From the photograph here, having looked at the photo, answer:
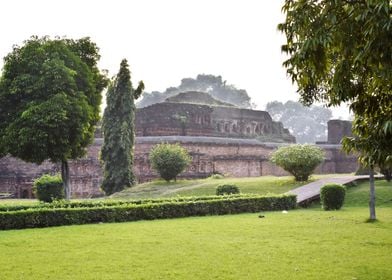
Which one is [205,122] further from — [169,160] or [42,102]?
[42,102]

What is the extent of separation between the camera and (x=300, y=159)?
2183 cm

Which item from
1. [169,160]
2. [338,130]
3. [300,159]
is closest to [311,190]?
[300,159]

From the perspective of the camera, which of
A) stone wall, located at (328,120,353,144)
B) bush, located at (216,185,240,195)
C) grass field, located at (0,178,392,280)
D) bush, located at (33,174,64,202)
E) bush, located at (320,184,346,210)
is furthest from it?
stone wall, located at (328,120,353,144)

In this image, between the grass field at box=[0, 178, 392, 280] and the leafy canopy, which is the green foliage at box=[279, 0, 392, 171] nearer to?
the grass field at box=[0, 178, 392, 280]

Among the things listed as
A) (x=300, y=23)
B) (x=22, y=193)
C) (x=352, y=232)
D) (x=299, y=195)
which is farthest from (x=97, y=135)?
(x=300, y=23)

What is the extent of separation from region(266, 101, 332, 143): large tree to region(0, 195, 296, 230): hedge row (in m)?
68.7

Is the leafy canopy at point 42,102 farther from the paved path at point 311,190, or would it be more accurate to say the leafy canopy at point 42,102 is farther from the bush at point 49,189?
the paved path at point 311,190

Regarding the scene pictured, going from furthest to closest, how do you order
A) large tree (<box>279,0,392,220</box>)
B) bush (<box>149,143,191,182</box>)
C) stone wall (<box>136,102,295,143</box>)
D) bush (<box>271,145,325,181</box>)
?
stone wall (<box>136,102,295,143</box>) → bush (<box>149,143,191,182</box>) → bush (<box>271,145,325,181</box>) → large tree (<box>279,0,392,220</box>)

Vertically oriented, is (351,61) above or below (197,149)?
above

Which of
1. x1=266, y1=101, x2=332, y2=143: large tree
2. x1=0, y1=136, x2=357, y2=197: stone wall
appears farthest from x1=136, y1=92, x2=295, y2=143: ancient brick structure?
x1=266, y1=101, x2=332, y2=143: large tree

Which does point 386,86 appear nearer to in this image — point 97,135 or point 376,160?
point 376,160


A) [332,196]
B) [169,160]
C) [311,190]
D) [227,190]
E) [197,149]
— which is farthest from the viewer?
[197,149]

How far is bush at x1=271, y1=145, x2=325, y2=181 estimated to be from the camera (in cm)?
2188

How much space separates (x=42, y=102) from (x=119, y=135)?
24.7ft
